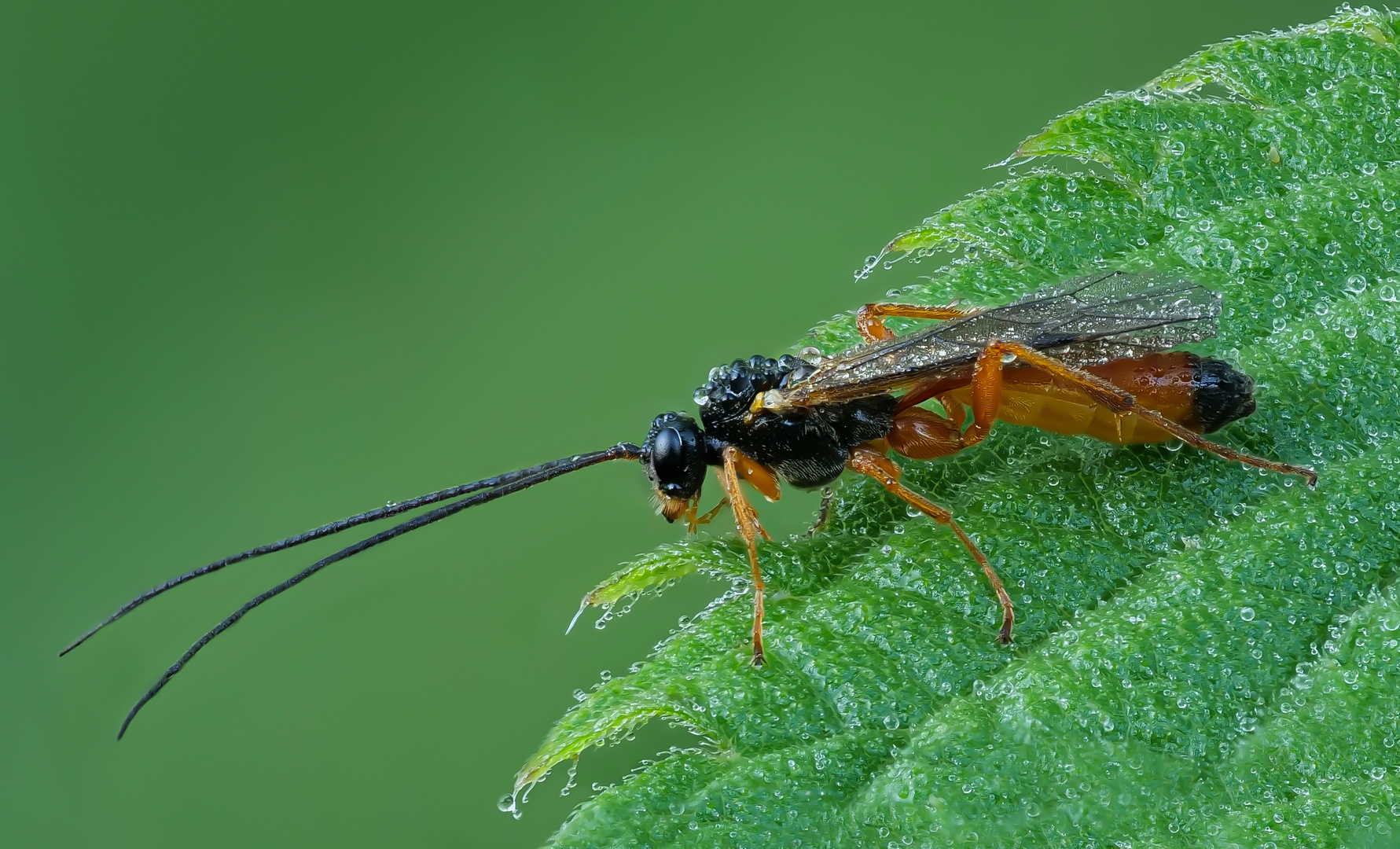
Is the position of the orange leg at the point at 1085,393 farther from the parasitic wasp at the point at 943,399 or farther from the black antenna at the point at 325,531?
the black antenna at the point at 325,531

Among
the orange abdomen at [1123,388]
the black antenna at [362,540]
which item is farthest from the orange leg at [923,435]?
the black antenna at [362,540]

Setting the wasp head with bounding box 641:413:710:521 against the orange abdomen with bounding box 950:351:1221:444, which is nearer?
the orange abdomen with bounding box 950:351:1221:444

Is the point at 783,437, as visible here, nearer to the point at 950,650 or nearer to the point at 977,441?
the point at 977,441

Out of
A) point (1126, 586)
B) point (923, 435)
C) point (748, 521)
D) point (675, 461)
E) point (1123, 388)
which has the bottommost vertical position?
point (1126, 586)

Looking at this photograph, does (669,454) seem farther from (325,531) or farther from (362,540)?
(325,531)

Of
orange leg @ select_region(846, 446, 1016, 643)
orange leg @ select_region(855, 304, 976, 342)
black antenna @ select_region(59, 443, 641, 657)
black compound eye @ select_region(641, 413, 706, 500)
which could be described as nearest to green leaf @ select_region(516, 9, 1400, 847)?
orange leg @ select_region(846, 446, 1016, 643)

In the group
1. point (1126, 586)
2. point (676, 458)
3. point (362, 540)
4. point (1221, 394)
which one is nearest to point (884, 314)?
point (676, 458)

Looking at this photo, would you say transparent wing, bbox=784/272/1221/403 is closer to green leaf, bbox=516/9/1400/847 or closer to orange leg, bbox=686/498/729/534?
green leaf, bbox=516/9/1400/847
